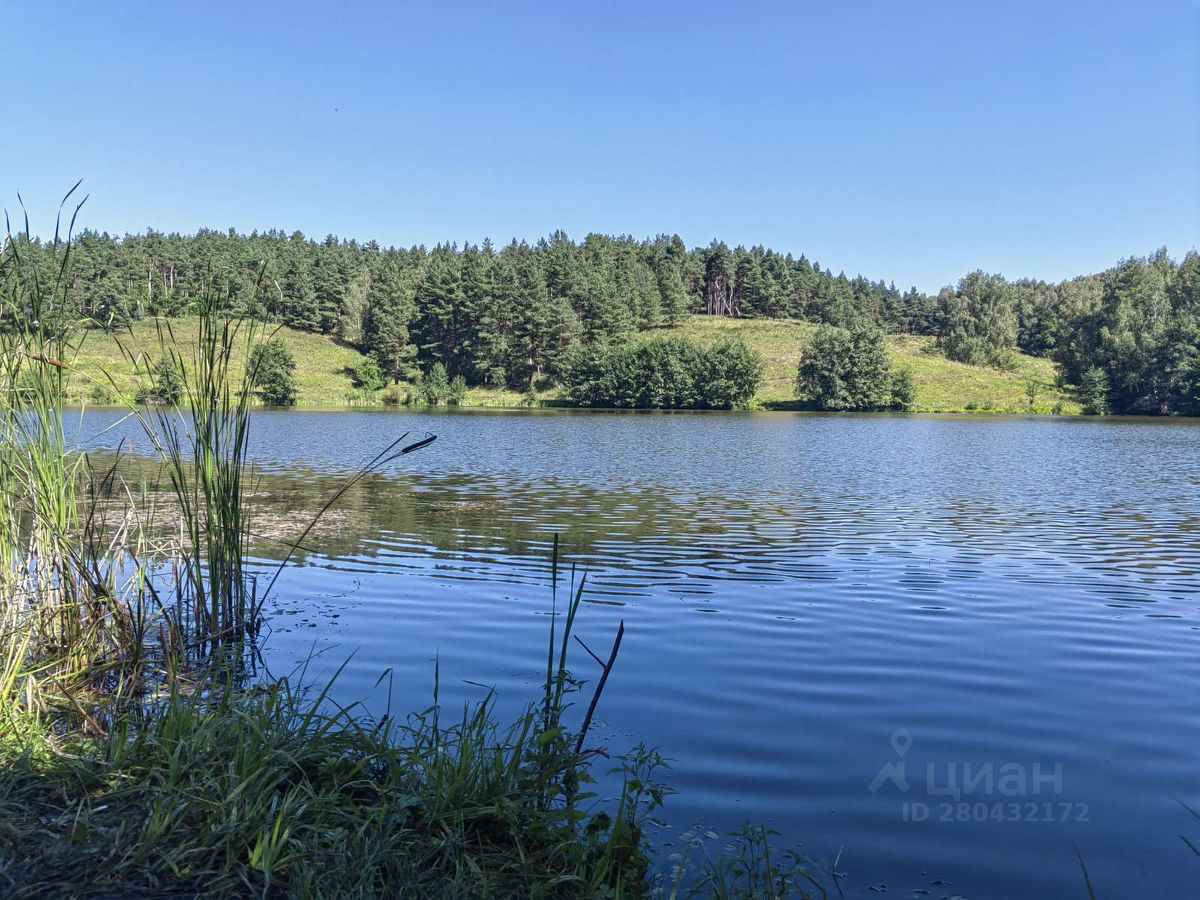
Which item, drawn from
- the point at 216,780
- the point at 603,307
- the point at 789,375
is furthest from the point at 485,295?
the point at 216,780

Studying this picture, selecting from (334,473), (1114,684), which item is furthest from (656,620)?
(334,473)

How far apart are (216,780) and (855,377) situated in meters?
77.6

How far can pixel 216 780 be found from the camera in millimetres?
3447

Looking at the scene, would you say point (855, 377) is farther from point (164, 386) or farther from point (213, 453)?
point (164, 386)

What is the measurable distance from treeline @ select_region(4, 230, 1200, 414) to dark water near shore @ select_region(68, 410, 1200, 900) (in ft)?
199

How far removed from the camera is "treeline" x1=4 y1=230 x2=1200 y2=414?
257ft

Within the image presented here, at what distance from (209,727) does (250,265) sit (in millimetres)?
107407

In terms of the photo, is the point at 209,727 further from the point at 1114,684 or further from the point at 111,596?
the point at 1114,684

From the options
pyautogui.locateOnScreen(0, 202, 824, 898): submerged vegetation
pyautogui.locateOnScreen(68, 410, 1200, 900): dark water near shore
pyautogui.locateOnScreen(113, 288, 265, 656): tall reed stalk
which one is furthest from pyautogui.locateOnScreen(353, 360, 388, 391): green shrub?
pyautogui.locateOnScreen(0, 202, 824, 898): submerged vegetation

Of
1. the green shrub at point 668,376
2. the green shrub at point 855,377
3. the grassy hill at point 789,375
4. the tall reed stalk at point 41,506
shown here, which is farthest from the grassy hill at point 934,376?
the tall reed stalk at point 41,506

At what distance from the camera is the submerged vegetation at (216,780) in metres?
3.01

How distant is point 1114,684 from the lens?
656cm

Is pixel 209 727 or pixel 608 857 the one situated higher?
pixel 209 727

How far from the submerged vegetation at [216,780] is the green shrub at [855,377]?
2920 inches
